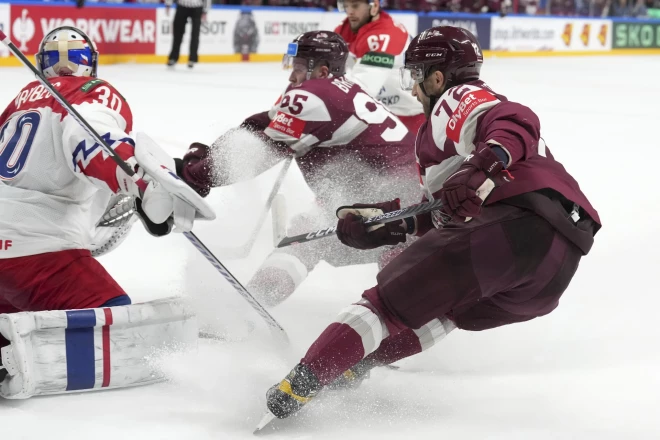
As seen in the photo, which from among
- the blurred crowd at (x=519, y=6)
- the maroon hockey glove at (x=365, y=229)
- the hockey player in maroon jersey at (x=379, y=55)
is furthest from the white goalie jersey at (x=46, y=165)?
the blurred crowd at (x=519, y=6)

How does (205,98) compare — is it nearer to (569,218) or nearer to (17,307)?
(17,307)

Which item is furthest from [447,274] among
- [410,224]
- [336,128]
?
[336,128]

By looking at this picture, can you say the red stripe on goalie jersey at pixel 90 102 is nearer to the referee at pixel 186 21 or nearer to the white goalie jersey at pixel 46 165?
the white goalie jersey at pixel 46 165

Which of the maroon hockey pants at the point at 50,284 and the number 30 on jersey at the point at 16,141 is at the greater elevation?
the number 30 on jersey at the point at 16,141

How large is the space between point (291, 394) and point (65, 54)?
1.27 metres

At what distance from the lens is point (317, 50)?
3699 mm

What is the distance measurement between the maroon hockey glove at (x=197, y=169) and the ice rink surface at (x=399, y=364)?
293mm

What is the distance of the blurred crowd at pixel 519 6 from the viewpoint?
1329cm

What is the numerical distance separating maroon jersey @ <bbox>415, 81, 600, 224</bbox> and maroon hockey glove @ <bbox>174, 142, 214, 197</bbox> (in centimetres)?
118

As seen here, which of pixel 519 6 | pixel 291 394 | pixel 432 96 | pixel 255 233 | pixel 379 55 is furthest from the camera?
pixel 519 6

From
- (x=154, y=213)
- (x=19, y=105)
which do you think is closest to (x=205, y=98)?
(x=19, y=105)

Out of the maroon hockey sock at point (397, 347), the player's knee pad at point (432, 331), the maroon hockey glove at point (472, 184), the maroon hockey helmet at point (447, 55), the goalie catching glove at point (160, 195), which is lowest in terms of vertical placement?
the maroon hockey sock at point (397, 347)

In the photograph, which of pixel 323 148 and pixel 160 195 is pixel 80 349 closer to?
pixel 160 195

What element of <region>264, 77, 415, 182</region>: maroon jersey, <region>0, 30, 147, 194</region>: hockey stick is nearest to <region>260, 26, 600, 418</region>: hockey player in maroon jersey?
<region>0, 30, 147, 194</region>: hockey stick
